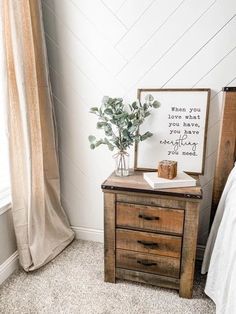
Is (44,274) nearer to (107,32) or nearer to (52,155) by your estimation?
(52,155)

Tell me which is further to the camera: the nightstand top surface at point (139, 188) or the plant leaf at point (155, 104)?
the plant leaf at point (155, 104)

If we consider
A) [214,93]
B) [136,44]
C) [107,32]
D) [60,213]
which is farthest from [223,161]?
[60,213]

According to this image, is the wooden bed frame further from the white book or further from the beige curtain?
the beige curtain

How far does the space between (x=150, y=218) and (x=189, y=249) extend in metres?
0.26

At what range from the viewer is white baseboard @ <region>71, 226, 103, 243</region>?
1.96 metres

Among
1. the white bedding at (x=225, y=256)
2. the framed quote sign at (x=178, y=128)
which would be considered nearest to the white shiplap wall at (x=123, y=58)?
the framed quote sign at (x=178, y=128)

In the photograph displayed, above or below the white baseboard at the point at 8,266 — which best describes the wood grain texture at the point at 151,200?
above

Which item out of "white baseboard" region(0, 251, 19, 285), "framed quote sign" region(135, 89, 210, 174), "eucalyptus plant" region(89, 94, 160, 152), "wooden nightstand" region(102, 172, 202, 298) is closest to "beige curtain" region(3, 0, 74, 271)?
"white baseboard" region(0, 251, 19, 285)

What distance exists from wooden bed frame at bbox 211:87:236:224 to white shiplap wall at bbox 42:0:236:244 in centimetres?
17

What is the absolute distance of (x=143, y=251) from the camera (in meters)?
1.42

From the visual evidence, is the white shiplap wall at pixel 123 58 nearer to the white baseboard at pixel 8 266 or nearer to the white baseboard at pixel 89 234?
the white baseboard at pixel 89 234

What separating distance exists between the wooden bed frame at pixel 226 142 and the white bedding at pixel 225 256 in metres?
0.09

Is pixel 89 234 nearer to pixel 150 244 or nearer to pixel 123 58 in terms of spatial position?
pixel 150 244

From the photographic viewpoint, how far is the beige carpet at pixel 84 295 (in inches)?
52.8
